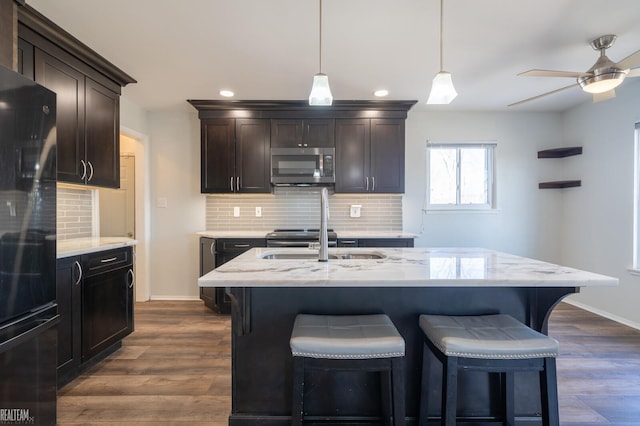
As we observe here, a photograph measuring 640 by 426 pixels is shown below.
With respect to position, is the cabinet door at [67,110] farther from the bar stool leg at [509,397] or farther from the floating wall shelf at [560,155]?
the floating wall shelf at [560,155]

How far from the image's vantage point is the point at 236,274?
1319 millimetres

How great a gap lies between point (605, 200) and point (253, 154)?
4096 millimetres

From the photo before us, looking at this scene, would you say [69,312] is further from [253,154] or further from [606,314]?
[606,314]

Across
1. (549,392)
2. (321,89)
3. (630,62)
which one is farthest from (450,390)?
(630,62)

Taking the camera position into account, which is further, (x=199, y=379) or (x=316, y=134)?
(x=316, y=134)

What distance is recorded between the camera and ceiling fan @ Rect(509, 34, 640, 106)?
6.90 ft

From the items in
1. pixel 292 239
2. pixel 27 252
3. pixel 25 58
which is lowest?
pixel 292 239

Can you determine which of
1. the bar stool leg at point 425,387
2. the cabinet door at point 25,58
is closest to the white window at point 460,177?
the bar stool leg at point 425,387

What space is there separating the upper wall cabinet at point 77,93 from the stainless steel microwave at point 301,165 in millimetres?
1597

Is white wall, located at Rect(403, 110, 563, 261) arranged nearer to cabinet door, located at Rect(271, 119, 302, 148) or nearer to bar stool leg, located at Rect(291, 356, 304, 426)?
cabinet door, located at Rect(271, 119, 302, 148)

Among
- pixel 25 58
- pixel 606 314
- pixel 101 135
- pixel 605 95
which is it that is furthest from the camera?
pixel 606 314

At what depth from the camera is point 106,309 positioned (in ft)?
7.82

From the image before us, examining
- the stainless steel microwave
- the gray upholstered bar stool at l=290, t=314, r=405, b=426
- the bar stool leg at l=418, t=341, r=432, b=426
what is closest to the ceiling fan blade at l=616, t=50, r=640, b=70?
the bar stool leg at l=418, t=341, r=432, b=426

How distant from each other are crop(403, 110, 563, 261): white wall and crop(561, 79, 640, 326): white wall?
23cm
